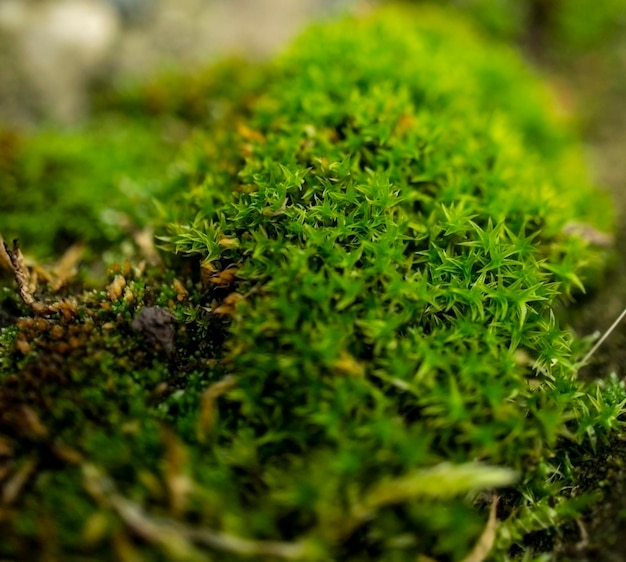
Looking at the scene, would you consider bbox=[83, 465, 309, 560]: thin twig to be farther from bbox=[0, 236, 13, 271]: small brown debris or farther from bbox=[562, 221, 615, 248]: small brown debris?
bbox=[562, 221, 615, 248]: small brown debris

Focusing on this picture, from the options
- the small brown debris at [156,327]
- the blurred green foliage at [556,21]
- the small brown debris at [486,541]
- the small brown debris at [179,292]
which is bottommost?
the small brown debris at [156,327]

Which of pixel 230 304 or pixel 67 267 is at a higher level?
pixel 230 304

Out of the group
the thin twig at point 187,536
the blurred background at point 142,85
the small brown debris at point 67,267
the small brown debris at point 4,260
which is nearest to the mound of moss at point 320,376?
the thin twig at point 187,536

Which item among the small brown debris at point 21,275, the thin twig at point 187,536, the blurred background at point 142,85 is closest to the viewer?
the thin twig at point 187,536

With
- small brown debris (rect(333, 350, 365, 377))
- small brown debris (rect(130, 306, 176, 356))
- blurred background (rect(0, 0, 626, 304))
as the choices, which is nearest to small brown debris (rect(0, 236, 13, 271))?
blurred background (rect(0, 0, 626, 304))

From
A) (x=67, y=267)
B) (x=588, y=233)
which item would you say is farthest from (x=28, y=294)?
(x=588, y=233)

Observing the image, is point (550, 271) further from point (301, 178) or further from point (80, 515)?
point (80, 515)

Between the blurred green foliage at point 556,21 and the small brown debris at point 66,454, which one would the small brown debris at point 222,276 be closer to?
the small brown debris at point 66,454

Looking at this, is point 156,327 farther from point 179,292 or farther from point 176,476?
point 176,476
